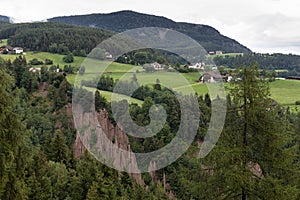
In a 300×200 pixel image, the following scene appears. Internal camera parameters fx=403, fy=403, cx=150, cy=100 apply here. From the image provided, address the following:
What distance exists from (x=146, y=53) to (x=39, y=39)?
151 ft

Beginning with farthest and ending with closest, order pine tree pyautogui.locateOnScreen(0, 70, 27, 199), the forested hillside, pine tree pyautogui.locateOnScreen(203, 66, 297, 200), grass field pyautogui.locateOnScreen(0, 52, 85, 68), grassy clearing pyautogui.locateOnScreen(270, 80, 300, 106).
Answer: the forested hillside, grass field pyautogui.locateOnScreen(0, 52, 85, 68), grassy clearing pyautogui.locateOnScreen(270, 80, 300, 106), pine tree pyautogui.locateOnScreen(0, 70, 27, 199), pine tree pyautogui.locateOnScreen(203, 66, 297, 200)

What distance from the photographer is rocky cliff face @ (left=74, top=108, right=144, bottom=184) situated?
43603 millimetres

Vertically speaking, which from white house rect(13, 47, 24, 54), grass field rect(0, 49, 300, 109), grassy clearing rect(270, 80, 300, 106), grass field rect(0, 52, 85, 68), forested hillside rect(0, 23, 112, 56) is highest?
forested hillside rect(0, 23, 112, 56)

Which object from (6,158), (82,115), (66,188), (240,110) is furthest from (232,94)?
(82,115)

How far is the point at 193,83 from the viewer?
2469 inches

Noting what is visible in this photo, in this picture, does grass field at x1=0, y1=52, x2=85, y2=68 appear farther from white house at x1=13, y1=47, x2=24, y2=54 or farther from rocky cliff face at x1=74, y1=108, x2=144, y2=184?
rocky cliff face at x1=74, y1=108, x2=144, y2=184

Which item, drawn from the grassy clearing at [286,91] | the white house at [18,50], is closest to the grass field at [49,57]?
the white house at [18,50]

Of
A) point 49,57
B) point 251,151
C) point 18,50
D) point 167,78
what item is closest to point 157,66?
point 167,78

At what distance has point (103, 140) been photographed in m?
45.8

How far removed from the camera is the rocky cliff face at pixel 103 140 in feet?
143

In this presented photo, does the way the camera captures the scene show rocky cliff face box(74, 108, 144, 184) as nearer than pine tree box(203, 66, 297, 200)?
No

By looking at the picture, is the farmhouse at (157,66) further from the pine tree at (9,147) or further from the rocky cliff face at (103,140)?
the pine tree at (9,147)

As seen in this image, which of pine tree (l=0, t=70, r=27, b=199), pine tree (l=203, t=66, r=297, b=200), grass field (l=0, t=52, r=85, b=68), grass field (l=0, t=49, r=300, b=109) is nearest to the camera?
pine tree (l=203, t=66, r=297, b=200)

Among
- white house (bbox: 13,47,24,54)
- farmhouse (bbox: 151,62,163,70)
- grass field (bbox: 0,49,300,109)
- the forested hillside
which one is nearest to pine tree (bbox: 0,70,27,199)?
grass field (bbox: 0,49,300,109)
